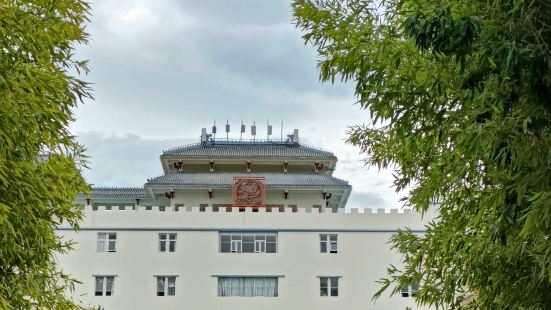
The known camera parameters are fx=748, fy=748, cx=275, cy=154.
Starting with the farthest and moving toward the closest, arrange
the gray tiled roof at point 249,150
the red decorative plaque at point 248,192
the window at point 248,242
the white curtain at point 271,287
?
the gray tiled roof at point 249,150 < the red decorative plaque at point 248,192 < the window at point 248,242 < the white curtain at point 271,287

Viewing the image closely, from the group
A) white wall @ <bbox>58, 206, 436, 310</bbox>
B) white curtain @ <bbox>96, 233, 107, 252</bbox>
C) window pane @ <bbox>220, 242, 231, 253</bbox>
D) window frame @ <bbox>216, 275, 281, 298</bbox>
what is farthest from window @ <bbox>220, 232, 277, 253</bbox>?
white curtain @ <bbox>96, 233, 107, 252</bbox>

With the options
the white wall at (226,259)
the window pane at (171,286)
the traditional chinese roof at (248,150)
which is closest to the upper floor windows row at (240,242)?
the white wall at (226,259)

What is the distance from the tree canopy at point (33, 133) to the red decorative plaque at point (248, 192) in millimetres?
18756

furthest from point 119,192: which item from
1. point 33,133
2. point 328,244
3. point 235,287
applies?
point 33,133

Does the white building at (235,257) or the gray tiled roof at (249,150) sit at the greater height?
the gray tiled roof at (249,150)

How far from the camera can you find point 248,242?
80.9 feet

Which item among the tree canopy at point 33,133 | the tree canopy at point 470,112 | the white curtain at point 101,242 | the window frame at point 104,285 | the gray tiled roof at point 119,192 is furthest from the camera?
the gray tiled roof at point 119,192

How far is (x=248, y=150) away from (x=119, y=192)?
5407 mm

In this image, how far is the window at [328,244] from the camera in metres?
24.8

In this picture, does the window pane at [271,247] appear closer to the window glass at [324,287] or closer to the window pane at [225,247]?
the window pane at [225,247]

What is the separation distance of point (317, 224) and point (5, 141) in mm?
19890

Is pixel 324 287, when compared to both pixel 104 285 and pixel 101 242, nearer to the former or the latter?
pixel 104 285

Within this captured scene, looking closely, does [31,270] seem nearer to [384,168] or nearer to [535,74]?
[384,168]

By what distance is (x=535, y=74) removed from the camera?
464 centimetres
